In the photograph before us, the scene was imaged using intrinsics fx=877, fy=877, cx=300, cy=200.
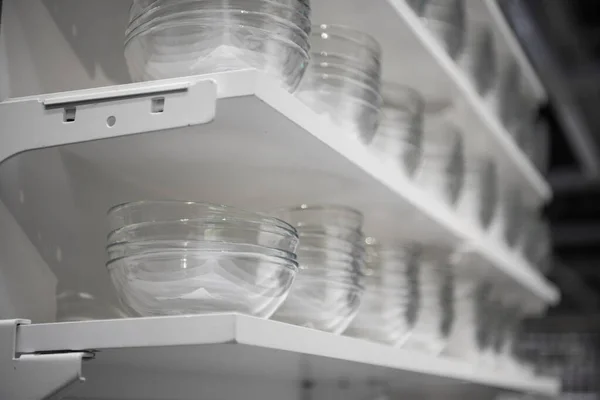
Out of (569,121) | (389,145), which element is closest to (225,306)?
(389,145)

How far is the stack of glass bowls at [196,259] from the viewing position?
1000 mm

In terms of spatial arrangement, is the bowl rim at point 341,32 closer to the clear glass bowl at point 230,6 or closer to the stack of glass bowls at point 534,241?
the clear glass bowl at point 230,6

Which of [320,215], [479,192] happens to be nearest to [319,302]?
[320,215]

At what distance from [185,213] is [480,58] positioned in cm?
123

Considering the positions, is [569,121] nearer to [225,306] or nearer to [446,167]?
[446,167]

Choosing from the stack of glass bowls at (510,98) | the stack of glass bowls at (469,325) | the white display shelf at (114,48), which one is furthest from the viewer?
the stack of glass bowls at (510,98)

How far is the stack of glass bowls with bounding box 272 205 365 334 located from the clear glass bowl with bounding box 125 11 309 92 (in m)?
0.26

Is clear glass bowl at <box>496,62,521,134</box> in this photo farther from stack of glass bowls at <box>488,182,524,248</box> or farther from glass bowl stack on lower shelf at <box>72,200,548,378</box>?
glass bowl stack on lower shelf at <box>72,200,548,378</box>

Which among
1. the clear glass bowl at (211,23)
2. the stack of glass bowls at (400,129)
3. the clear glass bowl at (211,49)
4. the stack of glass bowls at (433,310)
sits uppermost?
the stack of glass bowls at (400,129)

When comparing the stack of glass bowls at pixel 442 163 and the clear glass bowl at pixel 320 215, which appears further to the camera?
the stack of glass bowls at pixel 442 163

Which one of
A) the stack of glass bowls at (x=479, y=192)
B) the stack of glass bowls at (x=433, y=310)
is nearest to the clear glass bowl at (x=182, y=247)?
the stack of glass bowls at (x=433, y=310)

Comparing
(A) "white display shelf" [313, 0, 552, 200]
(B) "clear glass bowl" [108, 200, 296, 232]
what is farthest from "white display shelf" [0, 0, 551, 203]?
(B) "clear glass bowl" [108, 200, 296, 232]

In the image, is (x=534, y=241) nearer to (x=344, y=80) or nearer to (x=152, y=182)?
(x=344, y=80)

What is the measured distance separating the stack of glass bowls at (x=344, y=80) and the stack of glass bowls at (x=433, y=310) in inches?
16.8
